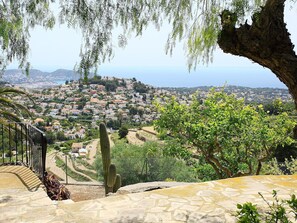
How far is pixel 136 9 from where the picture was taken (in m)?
3.99

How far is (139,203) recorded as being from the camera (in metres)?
4.04

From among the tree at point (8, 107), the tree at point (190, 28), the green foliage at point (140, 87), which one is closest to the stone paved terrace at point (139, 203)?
the tree at point (190, 28)

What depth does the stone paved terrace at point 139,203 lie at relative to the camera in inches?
140

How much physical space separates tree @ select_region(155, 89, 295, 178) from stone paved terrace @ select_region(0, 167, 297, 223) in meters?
4.86

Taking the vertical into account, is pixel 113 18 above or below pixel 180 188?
above

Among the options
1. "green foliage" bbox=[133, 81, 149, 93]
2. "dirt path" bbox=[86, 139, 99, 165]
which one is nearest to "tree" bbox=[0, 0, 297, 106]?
"dirt path" bbox=[86, 139, 99, 165]

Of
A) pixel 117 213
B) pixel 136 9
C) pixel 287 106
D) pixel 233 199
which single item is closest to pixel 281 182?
pixel 233 199

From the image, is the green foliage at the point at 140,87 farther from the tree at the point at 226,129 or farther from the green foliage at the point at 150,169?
the tree at the point at 226,129

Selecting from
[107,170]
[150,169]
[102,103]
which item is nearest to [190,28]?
[107,170]

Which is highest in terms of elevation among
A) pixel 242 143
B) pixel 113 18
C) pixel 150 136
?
pixel 113 18

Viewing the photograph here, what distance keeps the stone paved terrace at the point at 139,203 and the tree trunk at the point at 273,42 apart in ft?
5.02

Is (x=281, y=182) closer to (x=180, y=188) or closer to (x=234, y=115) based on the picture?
(x=180, y=188)

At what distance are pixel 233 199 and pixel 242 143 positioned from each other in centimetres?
608

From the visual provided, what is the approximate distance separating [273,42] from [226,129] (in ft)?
21.1
